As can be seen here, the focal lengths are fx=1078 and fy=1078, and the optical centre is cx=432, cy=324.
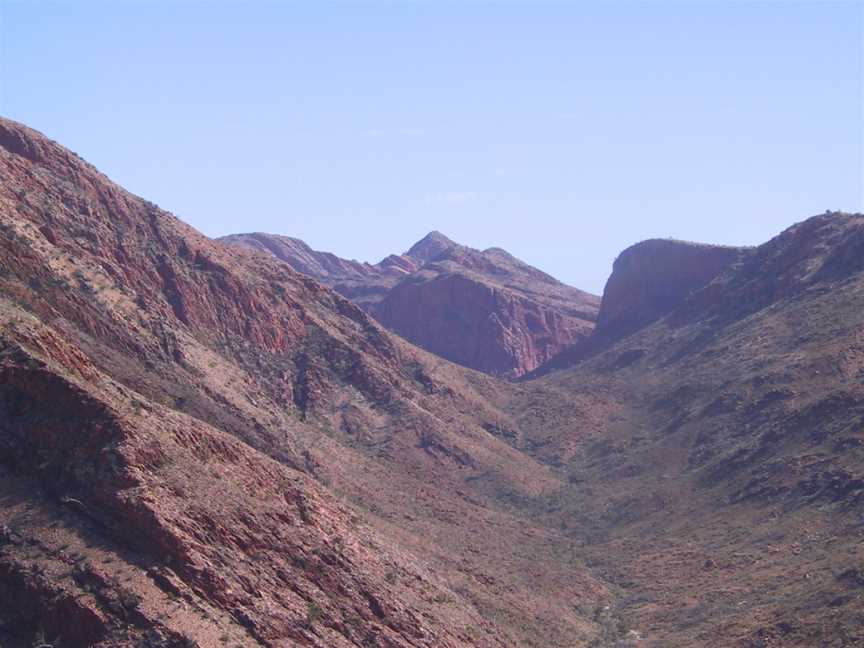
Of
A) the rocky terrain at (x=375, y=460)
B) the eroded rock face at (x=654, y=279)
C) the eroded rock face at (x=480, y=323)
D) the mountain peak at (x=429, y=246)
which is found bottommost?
the rocky terrain at (x=375, y=460)

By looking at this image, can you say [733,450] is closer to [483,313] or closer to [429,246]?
[483,313]

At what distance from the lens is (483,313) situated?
116 metres

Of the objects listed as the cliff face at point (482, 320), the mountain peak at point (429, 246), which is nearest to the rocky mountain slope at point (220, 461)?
the cliff face at point (482, 320)

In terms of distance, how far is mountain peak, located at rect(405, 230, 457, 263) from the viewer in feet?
567

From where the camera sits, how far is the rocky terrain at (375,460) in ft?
82.3

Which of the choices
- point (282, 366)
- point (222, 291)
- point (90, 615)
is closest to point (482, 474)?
point (282, 366)

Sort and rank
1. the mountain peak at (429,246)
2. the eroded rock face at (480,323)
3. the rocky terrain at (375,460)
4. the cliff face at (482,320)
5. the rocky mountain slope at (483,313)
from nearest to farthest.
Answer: the rocky terrain at (375,460) < the eroded rock face at (480,323) < the cliff face at (482,320) < the rocky mountain slope at (483,313) < the mountain peak at (429,246)

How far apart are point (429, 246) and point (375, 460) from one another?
124044mm

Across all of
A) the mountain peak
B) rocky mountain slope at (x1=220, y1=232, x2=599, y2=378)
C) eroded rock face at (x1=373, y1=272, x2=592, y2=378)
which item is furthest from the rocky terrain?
the mountain peak

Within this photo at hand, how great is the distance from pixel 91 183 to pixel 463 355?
66.4 meters

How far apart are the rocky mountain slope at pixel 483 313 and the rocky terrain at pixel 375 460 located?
80.7ft

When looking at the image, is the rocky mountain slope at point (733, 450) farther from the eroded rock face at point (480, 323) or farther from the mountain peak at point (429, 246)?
the mountain peak at point (429, 246)

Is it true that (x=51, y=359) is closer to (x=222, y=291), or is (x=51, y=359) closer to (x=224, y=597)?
(x=224, y=597)

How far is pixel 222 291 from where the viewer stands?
57188 mm
